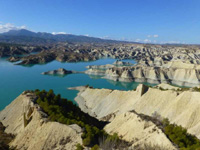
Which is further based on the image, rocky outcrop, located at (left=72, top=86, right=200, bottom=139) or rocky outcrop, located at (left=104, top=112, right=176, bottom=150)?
rocky outcrop, located at (left=72, top=86, right=200, bottom=139)

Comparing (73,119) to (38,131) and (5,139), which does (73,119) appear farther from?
(5,139)

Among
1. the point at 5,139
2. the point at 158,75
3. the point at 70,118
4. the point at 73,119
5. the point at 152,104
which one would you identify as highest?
the point at 73,119

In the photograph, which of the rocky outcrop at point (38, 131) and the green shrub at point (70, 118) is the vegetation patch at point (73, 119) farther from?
the rocky outcrop at point (38, 131)

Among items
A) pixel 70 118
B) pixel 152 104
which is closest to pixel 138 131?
pixel 70 118

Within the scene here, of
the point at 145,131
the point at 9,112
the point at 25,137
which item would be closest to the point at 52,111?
the point at 25,137

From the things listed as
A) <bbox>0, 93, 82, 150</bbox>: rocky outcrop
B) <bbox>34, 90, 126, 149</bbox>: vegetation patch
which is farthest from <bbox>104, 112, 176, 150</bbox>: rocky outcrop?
<bbox>0, 93, 82, 150</bbox>: rocky outcrop

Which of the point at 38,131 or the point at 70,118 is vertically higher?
the point at 70,118

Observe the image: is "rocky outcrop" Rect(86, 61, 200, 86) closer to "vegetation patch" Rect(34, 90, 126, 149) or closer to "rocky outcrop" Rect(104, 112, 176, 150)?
"vegetation patch" Rect(34, 90, 126, 149)
